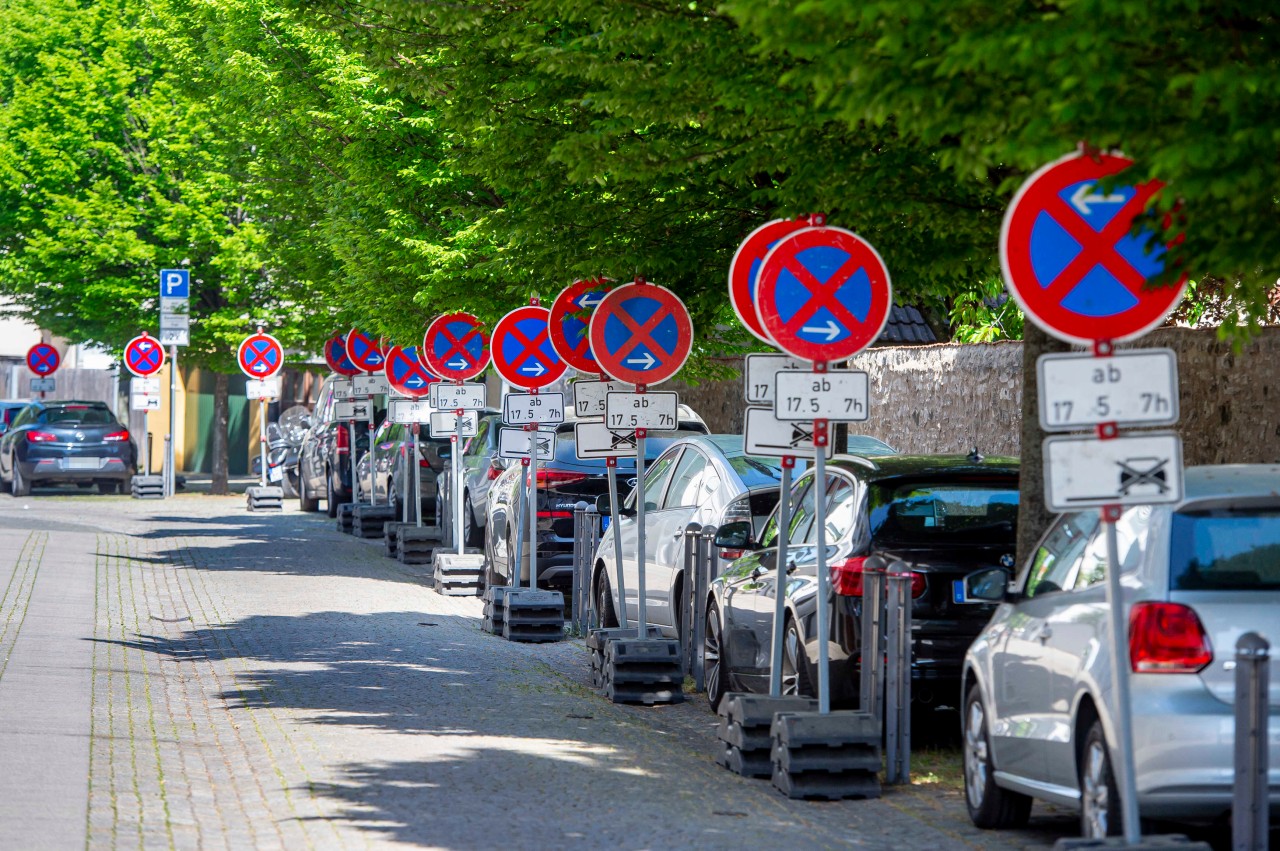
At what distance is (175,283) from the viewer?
36938 mm

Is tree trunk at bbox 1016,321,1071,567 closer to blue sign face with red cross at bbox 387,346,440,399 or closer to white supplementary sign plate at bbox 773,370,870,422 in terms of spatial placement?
white supplementary sign plate at bbox 773,370,870,422

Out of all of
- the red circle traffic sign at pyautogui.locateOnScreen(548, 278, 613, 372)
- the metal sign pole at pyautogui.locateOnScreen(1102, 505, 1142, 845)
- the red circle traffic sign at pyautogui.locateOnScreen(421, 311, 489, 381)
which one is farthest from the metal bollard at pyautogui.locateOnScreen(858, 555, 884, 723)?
the red circle traffic sign at pyautogui.locateOnScreen(421, 311, 489, 381)

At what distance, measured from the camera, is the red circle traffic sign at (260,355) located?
3556 cm

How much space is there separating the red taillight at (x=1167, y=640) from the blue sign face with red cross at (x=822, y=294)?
3048 mm

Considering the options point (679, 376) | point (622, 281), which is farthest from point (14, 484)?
point (622, 281)

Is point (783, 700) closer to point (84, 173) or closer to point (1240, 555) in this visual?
point (1240, 555)

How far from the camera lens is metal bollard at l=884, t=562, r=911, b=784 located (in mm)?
9570

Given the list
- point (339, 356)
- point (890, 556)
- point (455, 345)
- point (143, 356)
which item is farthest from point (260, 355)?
point (890, 556)

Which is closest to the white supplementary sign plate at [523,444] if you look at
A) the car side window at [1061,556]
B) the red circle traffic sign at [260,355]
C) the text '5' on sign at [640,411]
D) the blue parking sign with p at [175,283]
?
the text '5' on sign at [640,411]

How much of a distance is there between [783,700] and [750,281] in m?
2.09

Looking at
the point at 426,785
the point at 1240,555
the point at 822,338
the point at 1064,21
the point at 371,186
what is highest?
the point at 371,186

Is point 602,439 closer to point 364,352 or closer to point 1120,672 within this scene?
point 1120,672

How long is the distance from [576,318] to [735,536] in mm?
3820

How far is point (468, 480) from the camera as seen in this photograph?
23.5m
